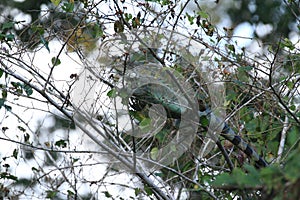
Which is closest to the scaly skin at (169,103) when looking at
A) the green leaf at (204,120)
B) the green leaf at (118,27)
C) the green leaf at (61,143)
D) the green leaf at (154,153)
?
the green leaf at (204,120)

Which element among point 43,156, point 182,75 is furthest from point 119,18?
point 43,156

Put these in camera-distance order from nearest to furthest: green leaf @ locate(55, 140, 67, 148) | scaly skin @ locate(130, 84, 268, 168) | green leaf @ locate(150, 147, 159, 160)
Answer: scaly skin @ locate(130, 84, 268, 168) < green leaf @ locate(150, 147, 159, 160) < green leaf @ locate(55, 140, 67, 148)

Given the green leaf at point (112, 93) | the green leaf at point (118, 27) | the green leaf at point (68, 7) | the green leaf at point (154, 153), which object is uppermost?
the green leaf at point (68, 7)

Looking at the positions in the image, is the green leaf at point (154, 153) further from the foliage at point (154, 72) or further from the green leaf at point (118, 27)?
the green leaf at point (118, 27)

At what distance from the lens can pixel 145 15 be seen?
2.47 m

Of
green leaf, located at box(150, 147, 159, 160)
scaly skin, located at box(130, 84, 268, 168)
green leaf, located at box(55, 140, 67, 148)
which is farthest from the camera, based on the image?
green leaf, located at box(55, 140, 67, 148)

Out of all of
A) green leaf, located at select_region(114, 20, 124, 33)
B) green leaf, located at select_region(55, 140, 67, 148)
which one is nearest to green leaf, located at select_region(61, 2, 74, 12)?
green leaf, located at select_region(114, 20, 124, 33)

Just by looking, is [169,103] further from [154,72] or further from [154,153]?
[154,153]

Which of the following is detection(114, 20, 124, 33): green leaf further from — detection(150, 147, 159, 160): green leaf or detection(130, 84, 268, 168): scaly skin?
detection(150, 147, 159, 160): green leaf

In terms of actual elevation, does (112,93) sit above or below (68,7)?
below

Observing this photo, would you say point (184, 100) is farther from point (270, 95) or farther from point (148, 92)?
point (270, 95)

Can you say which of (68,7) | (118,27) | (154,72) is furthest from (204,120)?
(68,7)

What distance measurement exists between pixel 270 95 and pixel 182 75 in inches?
15.7

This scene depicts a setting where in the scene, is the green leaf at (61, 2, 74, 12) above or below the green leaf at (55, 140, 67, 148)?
above
